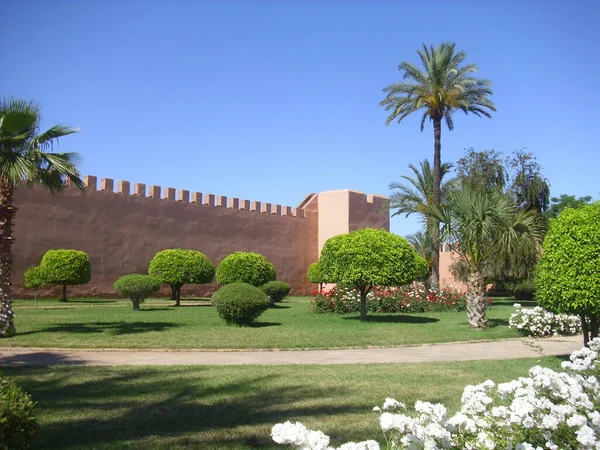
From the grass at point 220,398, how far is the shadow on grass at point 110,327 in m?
4.83

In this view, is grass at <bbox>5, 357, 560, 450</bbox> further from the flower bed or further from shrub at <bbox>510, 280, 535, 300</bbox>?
shrub at <bbox>510, 280, 535, 300</bbox>

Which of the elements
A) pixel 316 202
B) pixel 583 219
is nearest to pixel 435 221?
pixel 583 219

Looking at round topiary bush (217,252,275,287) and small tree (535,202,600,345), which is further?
round topiary bush (217,252,275,287)

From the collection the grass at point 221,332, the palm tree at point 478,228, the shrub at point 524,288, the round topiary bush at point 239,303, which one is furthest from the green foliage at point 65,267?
the shrub at point 524,288

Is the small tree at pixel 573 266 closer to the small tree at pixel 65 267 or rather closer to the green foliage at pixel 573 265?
the green foliage at pixel 573 265

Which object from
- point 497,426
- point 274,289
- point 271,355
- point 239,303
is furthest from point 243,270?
point 497,426

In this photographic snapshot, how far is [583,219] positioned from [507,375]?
2784 millimetres

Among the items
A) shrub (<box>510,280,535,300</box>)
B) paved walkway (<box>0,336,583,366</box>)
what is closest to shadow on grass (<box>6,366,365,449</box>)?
paved walkway (<box>0,336,583,366</box>)

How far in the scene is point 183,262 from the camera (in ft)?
84.8

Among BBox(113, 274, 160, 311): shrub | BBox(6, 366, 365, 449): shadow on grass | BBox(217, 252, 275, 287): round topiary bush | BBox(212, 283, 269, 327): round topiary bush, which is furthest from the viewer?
BBox(217, 252, 275, 287): round topiary bush

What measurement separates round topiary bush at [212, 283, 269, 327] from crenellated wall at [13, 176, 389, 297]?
47.0 feet

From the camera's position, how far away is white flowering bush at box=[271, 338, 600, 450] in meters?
2.77

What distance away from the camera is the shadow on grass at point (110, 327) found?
13048 mm

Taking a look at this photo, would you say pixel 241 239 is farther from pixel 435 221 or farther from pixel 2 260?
pixel 2 260
